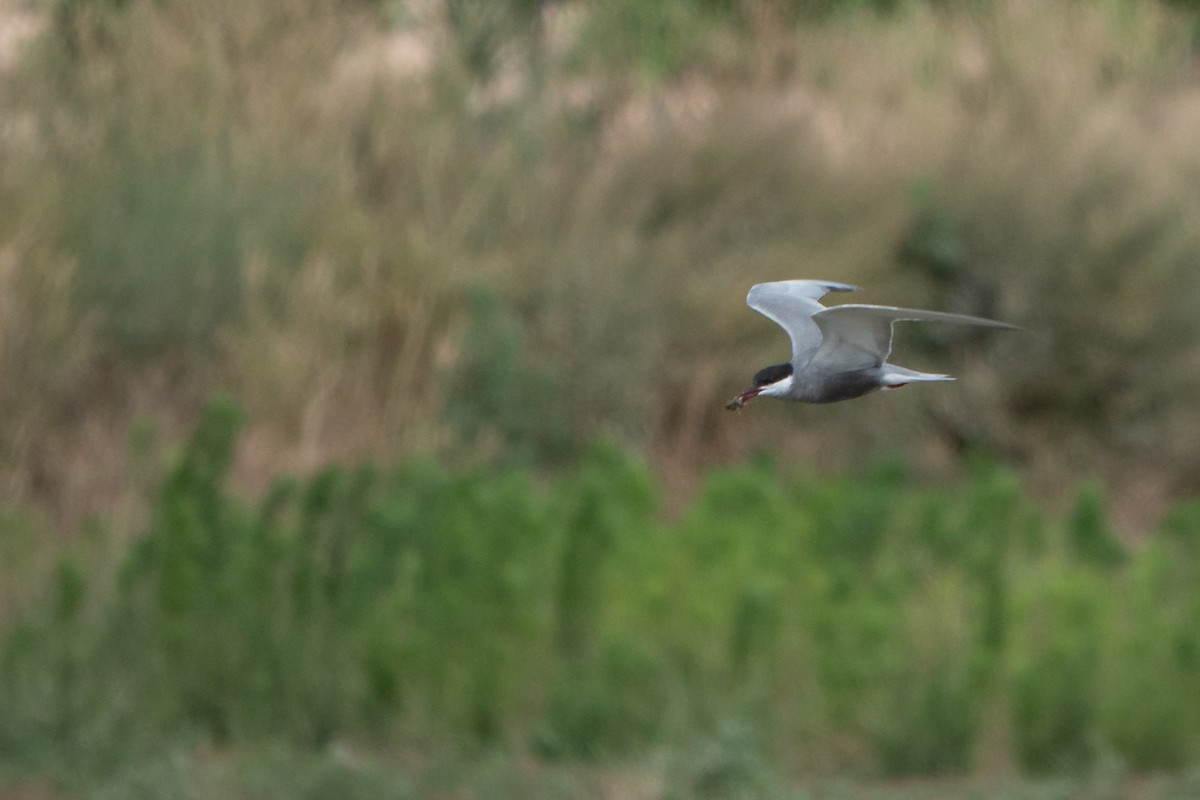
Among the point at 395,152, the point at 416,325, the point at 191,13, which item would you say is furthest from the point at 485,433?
the point at 191,13

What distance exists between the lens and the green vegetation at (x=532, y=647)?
6.73 meters

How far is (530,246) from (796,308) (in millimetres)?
8304

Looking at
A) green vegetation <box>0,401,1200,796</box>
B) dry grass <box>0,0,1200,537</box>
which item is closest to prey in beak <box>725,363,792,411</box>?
green vegetation <box>0,401,1200,796</box>

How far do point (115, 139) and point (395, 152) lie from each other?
68.0 inches

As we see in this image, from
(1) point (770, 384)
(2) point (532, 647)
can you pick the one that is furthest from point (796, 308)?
(2) point (532, 647)

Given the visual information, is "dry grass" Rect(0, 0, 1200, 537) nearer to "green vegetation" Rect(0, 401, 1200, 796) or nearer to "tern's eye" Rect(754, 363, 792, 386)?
"green vegetation" Rect(0, 401, 1200, 796)

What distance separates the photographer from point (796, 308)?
3232 mm

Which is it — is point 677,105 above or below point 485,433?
above

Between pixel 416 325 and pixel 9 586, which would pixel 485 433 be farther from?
pixel 9 586

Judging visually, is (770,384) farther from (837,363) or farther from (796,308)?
(796,308)

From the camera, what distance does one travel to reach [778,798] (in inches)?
249

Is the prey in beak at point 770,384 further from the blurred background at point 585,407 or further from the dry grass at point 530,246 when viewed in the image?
the dry grass at point 530,246

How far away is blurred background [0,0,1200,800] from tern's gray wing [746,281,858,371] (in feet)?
10.1

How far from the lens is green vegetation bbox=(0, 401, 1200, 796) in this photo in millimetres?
6734
